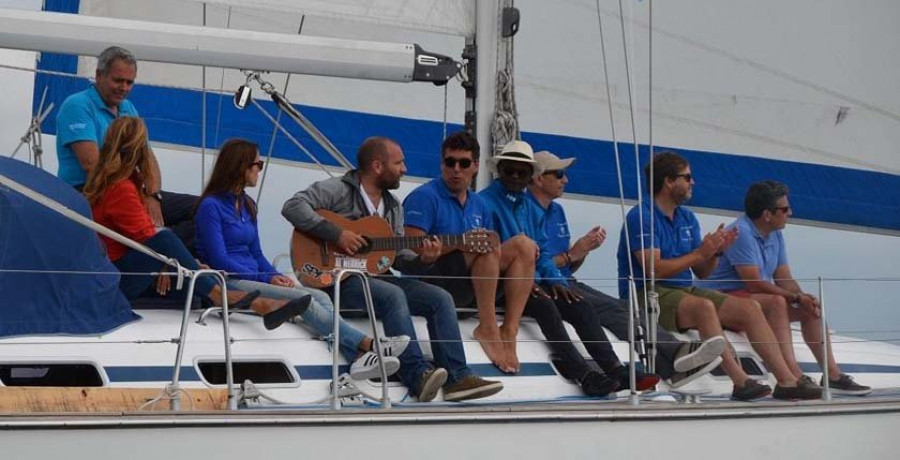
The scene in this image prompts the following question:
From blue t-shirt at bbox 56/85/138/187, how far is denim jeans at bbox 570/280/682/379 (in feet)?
6.13

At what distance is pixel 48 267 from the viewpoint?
6.00 meters

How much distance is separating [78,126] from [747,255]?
8.61 ft

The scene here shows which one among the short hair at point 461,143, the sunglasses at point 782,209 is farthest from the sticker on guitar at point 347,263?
the sunglasses at point 782,209

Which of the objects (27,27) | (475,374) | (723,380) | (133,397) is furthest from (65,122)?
(723,380)

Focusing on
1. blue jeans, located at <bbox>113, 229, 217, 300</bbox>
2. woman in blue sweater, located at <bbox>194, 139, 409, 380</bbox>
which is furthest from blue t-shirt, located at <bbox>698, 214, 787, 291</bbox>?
blue jeans, located at <bbox>113, 229, 217, 300</bbox>

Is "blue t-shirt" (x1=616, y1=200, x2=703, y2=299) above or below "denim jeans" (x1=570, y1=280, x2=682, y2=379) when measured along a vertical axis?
above

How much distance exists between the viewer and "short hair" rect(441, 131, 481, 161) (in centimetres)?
670

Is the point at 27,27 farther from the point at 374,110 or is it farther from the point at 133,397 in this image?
the point at 374,110

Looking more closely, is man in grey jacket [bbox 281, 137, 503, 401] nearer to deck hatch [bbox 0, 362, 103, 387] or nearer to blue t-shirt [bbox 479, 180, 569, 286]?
blue t-shirt [bbox 479, 180, 569, 286]

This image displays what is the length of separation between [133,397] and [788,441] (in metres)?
2.38

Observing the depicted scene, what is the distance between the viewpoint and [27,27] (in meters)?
6.72

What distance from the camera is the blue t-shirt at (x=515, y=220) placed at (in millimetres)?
6891

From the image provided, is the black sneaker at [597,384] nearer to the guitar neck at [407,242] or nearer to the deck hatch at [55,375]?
the guitar neck at [407,242]

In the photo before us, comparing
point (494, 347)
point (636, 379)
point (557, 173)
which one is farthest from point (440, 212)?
point (636, 379)
